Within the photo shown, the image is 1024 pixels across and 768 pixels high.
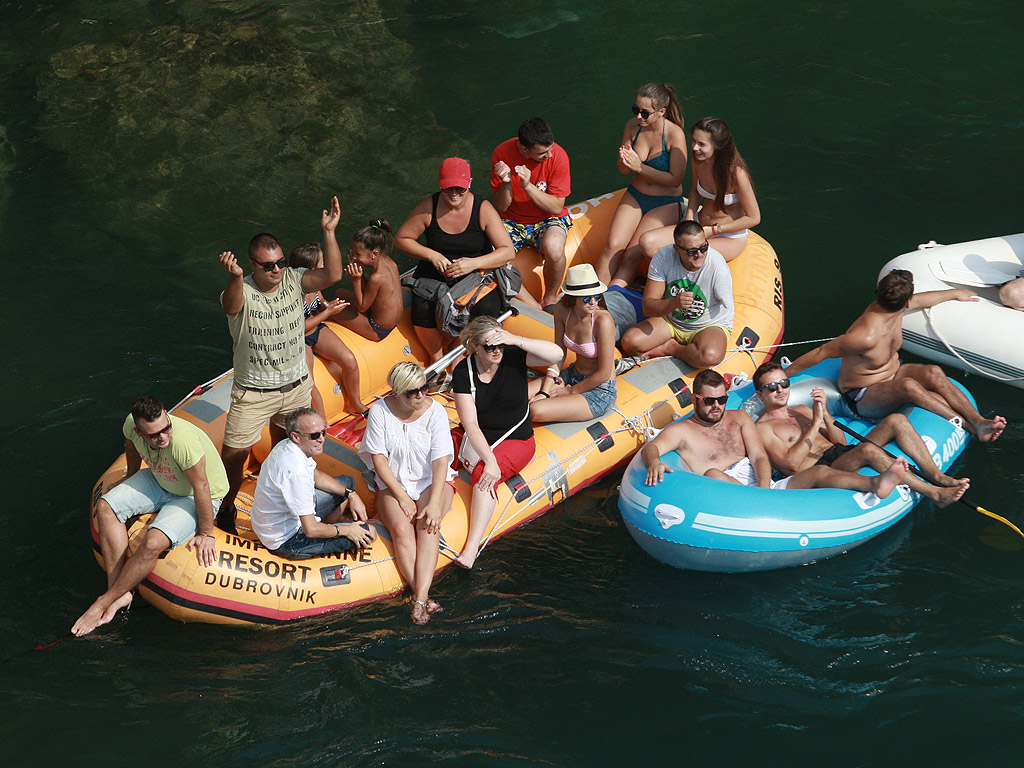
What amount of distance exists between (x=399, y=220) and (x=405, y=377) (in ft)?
15.1

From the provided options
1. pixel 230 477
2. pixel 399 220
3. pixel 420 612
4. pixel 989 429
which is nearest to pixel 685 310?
pixel 989 429

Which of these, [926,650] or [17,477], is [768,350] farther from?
[17,477]

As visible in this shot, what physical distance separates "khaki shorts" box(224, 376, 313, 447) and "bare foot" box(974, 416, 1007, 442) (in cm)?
417

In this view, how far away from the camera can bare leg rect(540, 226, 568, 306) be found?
23.7 feet

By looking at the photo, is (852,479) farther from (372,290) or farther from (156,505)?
(156,505)

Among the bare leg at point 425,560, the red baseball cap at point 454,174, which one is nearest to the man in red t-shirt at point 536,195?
the red baseball cap at point 454,174

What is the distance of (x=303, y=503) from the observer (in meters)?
5.39

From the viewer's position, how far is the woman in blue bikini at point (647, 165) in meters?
7.14

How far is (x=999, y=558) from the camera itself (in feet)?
18.9

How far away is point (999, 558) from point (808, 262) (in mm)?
3526

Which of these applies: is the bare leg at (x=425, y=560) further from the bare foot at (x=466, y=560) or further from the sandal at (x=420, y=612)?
the bare foot at (x=466, y=560)

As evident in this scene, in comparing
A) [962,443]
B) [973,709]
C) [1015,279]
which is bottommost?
[973,709]

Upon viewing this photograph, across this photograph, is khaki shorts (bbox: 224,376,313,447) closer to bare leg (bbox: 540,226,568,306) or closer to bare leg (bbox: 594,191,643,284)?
bare leg (bbox: 540,226,568,306)

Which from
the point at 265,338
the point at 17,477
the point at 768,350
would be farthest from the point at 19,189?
the point at 768,350
